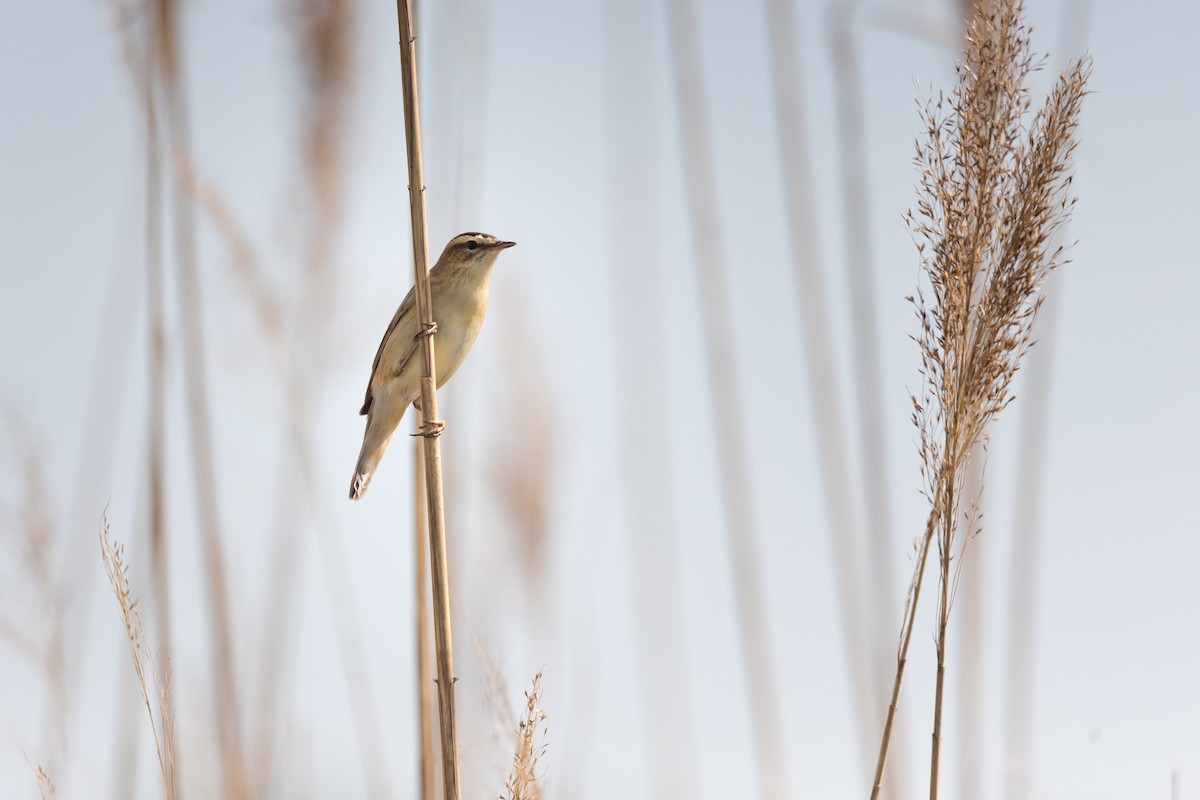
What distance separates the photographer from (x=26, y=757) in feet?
5.33

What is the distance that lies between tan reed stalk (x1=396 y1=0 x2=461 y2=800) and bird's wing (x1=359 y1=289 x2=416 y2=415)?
123cm

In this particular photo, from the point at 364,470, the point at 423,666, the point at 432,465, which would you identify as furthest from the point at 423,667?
the point at 364,470

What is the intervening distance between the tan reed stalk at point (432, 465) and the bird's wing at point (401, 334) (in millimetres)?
1225

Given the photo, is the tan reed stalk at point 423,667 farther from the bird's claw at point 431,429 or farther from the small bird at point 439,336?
the small bird at point 439,336

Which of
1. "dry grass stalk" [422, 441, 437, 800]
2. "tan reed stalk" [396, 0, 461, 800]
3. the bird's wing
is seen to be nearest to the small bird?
the bird's wing

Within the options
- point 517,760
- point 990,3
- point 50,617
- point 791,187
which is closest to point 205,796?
point 50,617

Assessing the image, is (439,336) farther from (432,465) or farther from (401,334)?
(432,465)

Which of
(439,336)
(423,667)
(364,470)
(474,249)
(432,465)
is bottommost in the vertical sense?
(423,667)

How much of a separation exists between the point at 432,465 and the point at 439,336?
1490 millimetres

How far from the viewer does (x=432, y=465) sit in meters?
1.50

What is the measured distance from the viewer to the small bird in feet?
9.67

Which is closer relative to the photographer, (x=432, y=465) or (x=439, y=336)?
(x=432, y=465)

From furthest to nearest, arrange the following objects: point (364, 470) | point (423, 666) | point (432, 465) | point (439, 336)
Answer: point (364, 470), point (439, 336), point (423, 666), point (432, 465)

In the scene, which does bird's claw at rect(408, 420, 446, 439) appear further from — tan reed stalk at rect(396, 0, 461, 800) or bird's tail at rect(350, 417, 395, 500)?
bird's tail at rect(350, 417, 395, 500)
